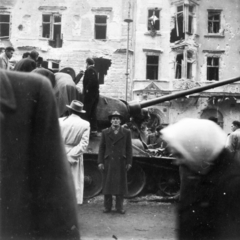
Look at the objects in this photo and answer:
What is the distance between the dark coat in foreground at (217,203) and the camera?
2908 millimetres

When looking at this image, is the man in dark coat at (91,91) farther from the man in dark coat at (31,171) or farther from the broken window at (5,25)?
the broken window at (5,25)

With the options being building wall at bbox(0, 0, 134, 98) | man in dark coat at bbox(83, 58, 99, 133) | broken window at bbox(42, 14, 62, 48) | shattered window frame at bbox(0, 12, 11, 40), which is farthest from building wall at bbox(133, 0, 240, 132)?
man in dark coat at bbox(83, 58, 99, 133)

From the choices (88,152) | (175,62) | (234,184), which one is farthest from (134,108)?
(175,62)

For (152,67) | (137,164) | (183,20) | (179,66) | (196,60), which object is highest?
(183,20)

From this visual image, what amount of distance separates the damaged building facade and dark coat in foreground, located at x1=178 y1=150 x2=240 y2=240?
22612 mm

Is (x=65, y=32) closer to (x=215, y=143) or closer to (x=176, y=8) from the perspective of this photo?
(x=176, y=8)

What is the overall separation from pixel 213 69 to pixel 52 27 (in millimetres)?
9865

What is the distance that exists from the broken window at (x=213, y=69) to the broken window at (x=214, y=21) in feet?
5.71

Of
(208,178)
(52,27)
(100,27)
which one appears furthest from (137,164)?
(52,27)

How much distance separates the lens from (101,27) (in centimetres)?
2738

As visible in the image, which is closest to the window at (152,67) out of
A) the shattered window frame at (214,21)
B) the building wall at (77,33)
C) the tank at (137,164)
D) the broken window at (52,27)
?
Result: the building wall at (77,33)

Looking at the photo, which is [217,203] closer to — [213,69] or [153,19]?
[153,19]

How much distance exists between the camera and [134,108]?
952 centimetres

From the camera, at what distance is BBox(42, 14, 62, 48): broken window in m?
27.3
